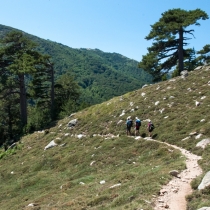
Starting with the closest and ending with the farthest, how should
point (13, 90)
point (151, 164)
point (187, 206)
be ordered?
point (187, 206) < point (151, 164) < point (13, 90)

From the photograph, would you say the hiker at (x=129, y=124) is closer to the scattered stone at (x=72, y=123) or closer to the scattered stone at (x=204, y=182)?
the scattered stone at (x=72, y=123)

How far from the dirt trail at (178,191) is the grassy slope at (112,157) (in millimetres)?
297

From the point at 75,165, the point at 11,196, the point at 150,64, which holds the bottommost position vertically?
the point at 11,196

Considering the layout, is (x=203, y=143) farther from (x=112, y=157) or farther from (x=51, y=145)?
(x=51, y=145)

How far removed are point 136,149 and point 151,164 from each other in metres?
4.49

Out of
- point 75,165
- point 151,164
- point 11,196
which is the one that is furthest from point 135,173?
point 11,196

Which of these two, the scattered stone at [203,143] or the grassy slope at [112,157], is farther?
the scattered stone at [203,143]

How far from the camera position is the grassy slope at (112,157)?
12.9 meters

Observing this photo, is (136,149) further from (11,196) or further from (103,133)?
(11,196)

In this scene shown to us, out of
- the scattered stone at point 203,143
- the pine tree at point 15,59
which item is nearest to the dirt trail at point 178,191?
the scattered stone at point 203,143

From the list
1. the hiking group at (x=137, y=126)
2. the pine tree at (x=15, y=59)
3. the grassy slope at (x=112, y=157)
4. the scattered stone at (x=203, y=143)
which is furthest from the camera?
the pine tree at (x=15, y=59)

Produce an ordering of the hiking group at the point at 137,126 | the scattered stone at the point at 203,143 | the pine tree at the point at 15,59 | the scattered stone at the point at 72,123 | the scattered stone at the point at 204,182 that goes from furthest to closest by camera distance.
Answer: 1. the pine tree at the point at 15,59
2. the scattered stone at the point at 72,123
3. the hiking group at the point at 137,126
4. the scattered stone at the point at 203,143
5. the scattered stone at the point at 204,182

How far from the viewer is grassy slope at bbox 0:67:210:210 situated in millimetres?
12922

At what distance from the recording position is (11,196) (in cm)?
2025
